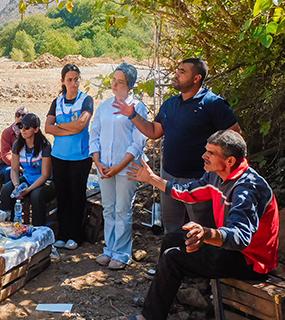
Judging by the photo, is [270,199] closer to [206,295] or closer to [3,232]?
[206,295]

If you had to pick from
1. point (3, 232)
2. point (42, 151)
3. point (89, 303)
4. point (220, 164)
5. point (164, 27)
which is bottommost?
point (89, 303)

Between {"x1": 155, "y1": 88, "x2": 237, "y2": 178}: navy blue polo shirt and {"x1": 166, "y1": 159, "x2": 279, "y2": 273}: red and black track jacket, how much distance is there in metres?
0.59

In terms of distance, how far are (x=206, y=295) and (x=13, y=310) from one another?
1449 mm

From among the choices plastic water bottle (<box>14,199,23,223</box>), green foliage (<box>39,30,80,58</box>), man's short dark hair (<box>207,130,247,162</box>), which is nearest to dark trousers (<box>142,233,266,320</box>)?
man's short dark hair (<box>207,130,247,162</box>)

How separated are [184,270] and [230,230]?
648mm

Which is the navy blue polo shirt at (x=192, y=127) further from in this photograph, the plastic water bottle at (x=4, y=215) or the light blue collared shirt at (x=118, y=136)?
the plastic water bottle at (x=4, y=215)

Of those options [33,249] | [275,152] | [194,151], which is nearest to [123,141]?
[194,151]

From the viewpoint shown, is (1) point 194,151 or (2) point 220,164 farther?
(1) point 194,151

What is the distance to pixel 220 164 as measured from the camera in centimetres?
385

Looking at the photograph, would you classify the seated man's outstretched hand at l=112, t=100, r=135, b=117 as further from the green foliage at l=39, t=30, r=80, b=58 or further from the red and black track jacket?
the green foliage at l=39, t=30, r=80, b=58

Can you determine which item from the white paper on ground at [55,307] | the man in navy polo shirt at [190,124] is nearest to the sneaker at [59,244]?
the white paper on ground at [55,307]

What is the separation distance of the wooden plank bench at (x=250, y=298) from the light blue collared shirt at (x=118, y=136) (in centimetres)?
158

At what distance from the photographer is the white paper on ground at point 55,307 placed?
4.64 m

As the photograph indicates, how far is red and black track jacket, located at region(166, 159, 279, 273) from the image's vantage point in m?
3.52
